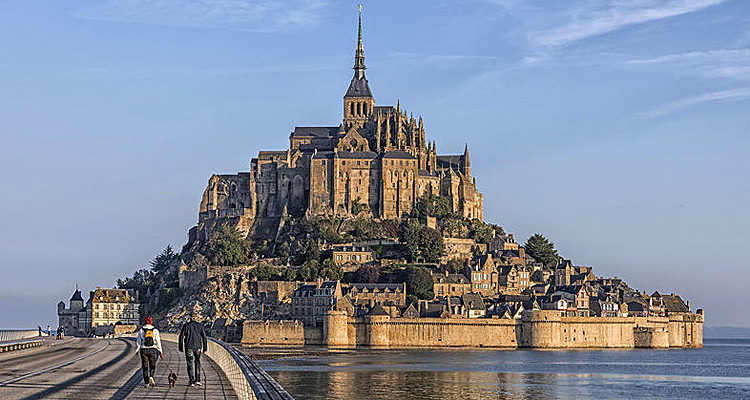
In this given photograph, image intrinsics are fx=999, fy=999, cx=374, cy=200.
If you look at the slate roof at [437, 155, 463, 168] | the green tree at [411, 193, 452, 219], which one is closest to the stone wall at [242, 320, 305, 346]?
the green tree at [411, 193, 452, 219]

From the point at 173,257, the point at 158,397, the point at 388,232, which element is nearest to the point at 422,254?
the point at 388,232

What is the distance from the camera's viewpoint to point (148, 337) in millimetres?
28000

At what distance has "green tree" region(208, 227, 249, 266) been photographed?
13538cm

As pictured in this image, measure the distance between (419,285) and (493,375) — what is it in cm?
4622

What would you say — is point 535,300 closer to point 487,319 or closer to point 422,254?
point 487,319

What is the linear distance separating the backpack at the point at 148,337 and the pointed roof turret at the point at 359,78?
445 feet

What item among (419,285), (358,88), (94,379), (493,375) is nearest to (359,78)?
(358,88)

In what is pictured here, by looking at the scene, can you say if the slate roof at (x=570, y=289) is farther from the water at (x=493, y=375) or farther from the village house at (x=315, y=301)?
the village house at (x=315, y=301)

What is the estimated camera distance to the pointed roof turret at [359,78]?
162 metres

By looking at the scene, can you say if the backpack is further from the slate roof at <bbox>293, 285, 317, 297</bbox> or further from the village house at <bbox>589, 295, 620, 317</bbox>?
the village house at <bbox>589, 295, 620, 317</bbox>

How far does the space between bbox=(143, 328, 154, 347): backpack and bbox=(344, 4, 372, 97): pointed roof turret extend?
445ft

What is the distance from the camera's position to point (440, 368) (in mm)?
80125

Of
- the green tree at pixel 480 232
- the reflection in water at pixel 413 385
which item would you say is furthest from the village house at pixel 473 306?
the reflection in water at pixel 413 385

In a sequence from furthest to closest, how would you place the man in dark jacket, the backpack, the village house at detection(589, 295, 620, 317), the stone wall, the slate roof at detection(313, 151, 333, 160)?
1. the slate roof at detection(313, 151, 333, 160)
2. the village house at detection(589, 295, 620, 317)
3. the stone wall
4. the man in dark jacket
5. the backpack
